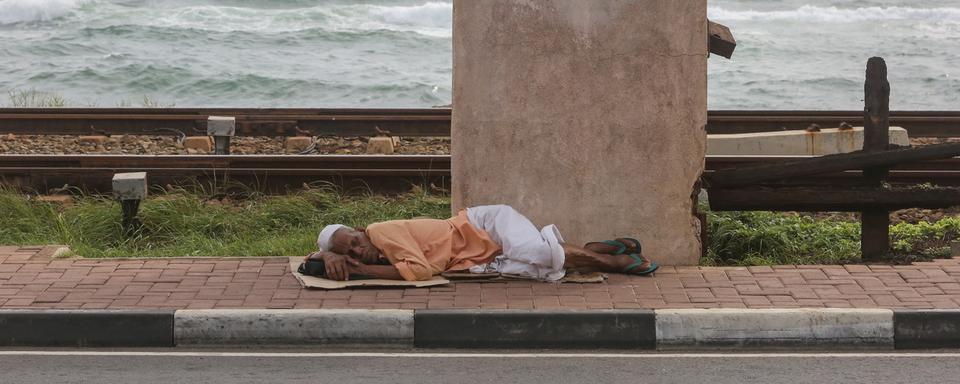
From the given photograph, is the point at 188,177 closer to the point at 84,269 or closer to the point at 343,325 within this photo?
the point at 84,269

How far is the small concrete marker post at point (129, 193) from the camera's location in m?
8.83

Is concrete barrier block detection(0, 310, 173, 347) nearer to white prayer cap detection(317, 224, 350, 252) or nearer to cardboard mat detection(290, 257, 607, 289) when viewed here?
cardboard mat detection(290, 257, 607, 289)

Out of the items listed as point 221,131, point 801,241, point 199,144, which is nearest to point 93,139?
point 199,144

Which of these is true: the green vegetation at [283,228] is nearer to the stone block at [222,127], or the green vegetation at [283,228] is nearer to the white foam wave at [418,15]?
the stone block at [222,127]

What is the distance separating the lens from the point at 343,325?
6.23m

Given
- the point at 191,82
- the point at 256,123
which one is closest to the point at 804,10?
the point at 191,82

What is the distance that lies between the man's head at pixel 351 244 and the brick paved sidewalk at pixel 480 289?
307mm

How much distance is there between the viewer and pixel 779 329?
20.4 feet

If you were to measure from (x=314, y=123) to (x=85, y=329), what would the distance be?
25.3 ft

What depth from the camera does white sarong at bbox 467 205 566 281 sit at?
705 cm

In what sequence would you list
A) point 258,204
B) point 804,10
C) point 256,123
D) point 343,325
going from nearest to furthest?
point 343,325 < point 258,204 < point 256,123 < point 804,10

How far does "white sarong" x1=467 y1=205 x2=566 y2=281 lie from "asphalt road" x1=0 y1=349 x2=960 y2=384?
1.01 m

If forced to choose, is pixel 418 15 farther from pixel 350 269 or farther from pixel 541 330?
pixel 541 330

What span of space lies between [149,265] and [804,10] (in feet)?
122
